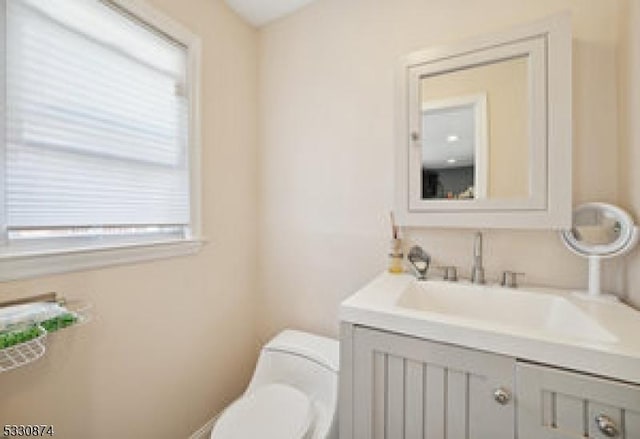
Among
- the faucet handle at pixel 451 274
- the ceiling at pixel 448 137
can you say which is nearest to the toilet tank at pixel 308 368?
the faucet handle at pixel 451 274

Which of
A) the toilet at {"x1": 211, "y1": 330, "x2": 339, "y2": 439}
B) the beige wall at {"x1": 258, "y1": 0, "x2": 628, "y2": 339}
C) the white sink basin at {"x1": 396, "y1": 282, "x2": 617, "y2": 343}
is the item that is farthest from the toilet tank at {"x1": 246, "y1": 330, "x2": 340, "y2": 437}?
the white sink basin at {"x1": 396, "y1": 282, "x2": 617, "y2": 343}

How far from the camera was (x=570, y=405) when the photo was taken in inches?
26.0

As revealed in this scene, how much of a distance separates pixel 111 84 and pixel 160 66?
27 centimetres

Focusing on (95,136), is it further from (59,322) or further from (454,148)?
(454,148)

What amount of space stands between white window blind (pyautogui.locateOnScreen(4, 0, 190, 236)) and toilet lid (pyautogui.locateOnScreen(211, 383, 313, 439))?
33.7 inches

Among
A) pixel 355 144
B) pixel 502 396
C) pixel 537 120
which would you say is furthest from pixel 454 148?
pixel 502 396

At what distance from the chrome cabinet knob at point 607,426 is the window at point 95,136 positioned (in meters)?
1.49

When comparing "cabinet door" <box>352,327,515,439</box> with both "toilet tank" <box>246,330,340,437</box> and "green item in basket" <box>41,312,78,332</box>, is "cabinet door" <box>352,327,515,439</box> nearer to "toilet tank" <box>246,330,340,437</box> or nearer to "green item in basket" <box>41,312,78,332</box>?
"toilet tank" <box>246,330,340,437</box>

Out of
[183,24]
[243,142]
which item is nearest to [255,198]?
[243,142]

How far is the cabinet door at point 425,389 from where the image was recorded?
0.73m

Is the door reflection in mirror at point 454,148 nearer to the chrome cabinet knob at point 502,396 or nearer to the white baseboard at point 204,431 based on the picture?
the chrome cabinet knob at point 502,396

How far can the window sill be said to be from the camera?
2.81 feet

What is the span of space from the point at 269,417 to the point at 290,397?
0.12 metres

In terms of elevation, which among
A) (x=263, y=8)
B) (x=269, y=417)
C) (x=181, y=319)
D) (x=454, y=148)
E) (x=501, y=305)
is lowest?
(x=269, y=417)
